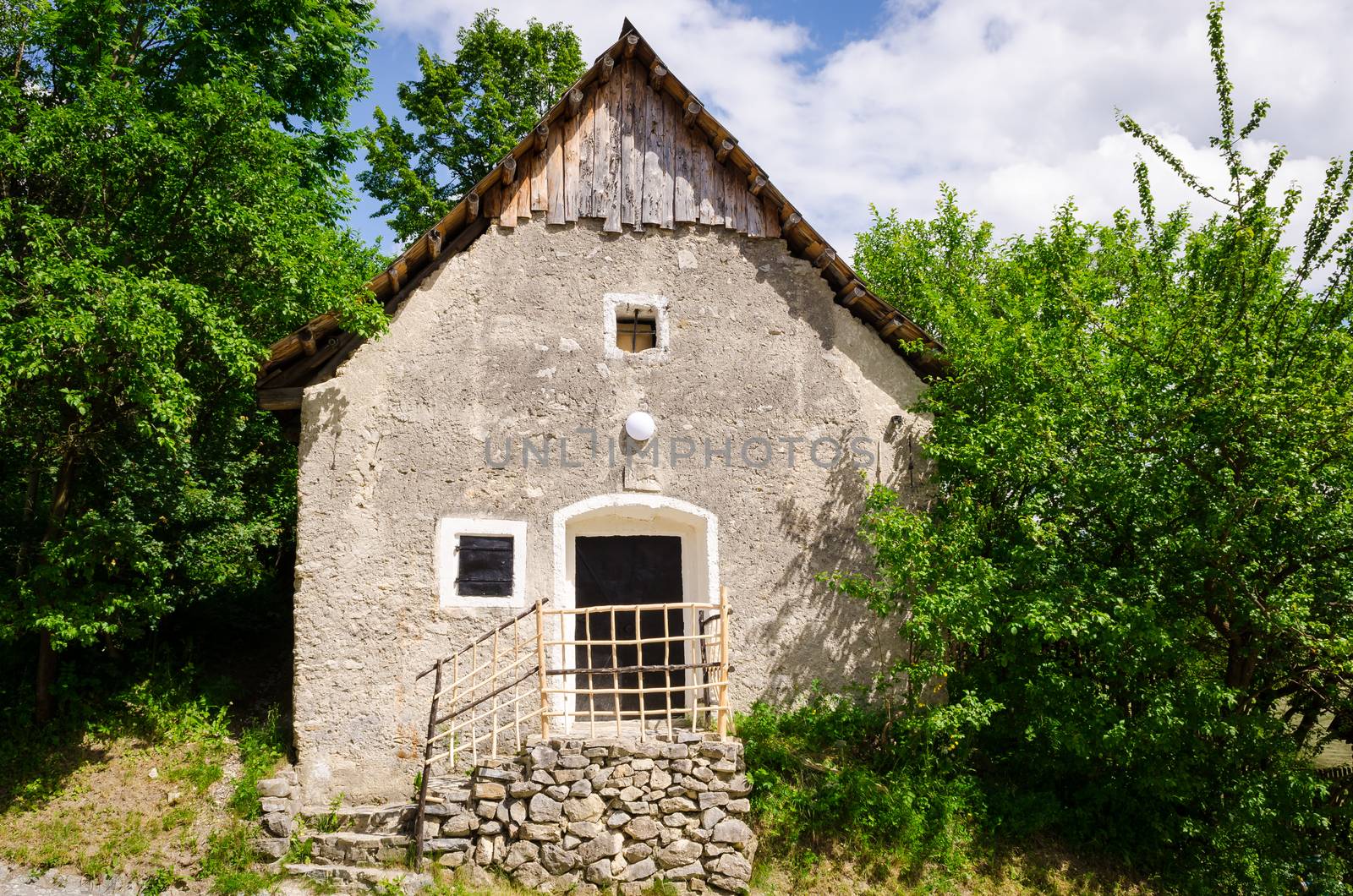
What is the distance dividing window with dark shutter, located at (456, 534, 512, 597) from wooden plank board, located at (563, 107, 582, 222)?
10.5 feet

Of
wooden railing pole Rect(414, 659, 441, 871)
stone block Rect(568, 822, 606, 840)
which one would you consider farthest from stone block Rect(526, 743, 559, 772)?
wooden railing pole Rect(414, 659, 441, 871)

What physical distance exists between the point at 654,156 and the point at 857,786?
6133 millimetres

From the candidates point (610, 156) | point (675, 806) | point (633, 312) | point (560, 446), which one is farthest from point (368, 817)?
point (610, 156)

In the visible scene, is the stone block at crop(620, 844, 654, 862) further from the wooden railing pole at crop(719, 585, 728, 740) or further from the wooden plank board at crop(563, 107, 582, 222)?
the wooden plank board at crop(563, 107, 582, 222)

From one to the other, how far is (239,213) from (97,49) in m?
3.06

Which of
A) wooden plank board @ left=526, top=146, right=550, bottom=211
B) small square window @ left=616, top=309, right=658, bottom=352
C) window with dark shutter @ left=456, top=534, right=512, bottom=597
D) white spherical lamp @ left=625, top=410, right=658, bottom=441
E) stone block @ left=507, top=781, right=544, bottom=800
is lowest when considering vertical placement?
stone block @ left=507, top=781, right=544, bottom=800

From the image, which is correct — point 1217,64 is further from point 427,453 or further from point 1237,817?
point 427,453

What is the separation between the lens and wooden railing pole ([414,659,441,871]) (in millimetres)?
6656

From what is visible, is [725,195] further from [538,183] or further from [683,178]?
Answer: [538,183]

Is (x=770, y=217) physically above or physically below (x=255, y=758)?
above

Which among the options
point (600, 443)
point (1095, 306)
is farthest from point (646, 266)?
point (1095, 306)

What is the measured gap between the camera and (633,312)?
29.3 ft

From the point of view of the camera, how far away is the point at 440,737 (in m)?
6.94

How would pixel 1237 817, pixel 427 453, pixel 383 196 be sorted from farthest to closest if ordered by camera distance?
1. pixel 383 196
2. pixel 427 453
3. pixel 1237 817
